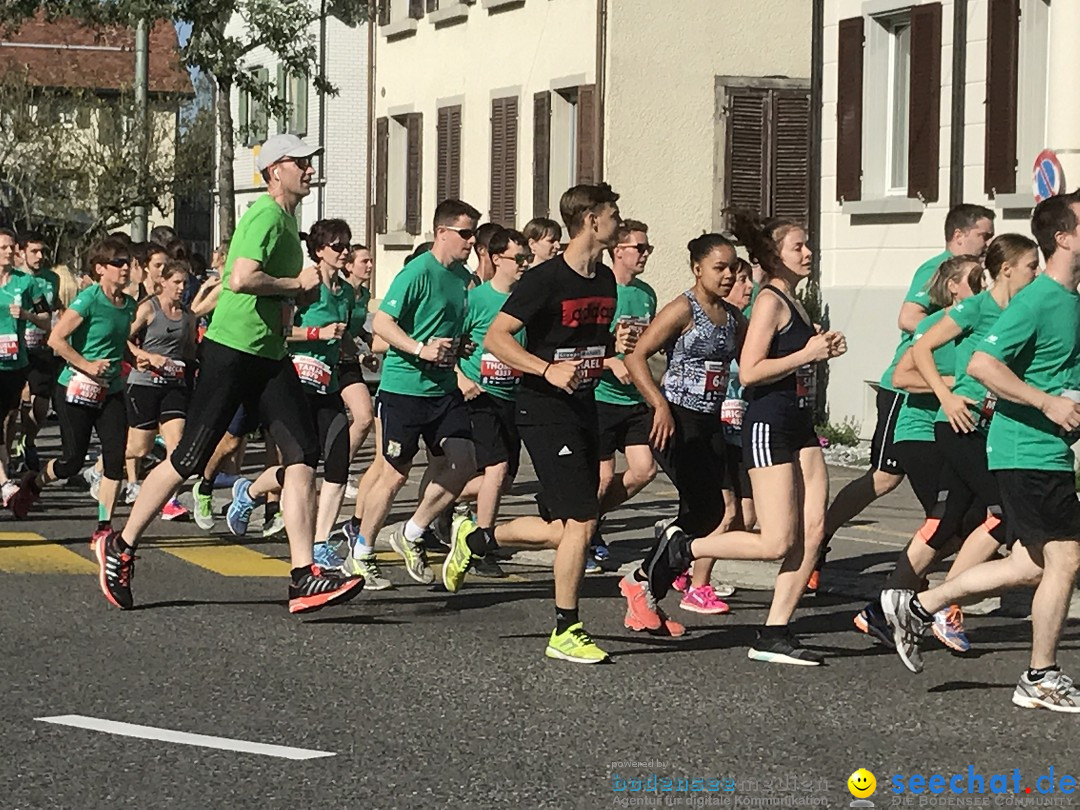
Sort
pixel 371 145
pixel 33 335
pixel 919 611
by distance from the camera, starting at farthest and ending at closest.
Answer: pixel 371 145, pixel 33 335, pixel 919 611

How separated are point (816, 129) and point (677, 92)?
521 cm

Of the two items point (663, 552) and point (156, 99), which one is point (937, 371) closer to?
point (663, 552)

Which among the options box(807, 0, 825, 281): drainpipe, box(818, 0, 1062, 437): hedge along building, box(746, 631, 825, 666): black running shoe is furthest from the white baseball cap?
box(807, 0, 825, 281): drainpipe

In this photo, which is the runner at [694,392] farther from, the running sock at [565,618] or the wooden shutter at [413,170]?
the wooden shutter at [413,170]

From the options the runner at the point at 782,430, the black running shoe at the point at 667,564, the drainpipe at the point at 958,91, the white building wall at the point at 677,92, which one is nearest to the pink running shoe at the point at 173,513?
the black running shoe at the point at 667,564

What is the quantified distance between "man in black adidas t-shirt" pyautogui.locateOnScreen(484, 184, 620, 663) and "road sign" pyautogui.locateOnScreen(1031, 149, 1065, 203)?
8.34 m

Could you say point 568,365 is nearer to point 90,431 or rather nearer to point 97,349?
point 97,349

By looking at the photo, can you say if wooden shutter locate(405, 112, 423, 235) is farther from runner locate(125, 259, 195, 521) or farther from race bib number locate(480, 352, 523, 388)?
race bib number locate(480, 352, 523, 388)

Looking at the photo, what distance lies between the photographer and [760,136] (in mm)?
29641

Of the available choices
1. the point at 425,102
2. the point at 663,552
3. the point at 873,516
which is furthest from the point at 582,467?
the point at 425,102

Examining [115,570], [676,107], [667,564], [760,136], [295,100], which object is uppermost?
[295,100]

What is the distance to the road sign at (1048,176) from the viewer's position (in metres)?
17.6

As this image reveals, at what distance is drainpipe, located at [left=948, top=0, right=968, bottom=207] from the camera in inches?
858

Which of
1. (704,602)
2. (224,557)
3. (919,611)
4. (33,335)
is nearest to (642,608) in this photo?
(704,602)
